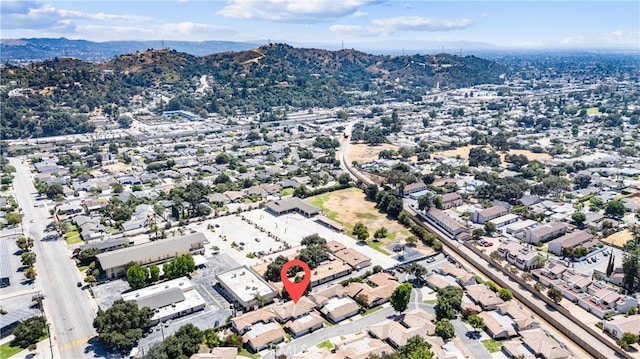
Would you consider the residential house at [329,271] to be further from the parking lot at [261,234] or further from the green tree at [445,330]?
the green tree at [445,330]

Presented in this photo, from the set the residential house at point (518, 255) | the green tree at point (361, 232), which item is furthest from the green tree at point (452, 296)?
the green tree at point (361, 232)

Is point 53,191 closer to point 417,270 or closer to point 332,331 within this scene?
point 332,331

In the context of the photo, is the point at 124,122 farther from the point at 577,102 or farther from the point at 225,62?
the point at 577,102

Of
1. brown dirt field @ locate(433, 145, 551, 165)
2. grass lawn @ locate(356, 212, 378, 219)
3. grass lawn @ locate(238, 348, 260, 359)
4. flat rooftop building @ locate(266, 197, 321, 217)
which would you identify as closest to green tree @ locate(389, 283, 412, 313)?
grass lawn @ locate(238, 348, 260, 359)

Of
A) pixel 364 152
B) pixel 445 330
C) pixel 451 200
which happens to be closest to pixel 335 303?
pixel 445 330

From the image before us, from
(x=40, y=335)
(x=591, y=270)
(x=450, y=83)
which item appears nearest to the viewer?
(x=40, y=335)

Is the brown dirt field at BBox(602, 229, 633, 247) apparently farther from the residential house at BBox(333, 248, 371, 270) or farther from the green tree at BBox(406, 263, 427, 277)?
the residential house at BBox(333, 248, 371, 270)

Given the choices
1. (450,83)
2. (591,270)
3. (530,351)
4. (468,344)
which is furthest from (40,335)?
(450,83)
